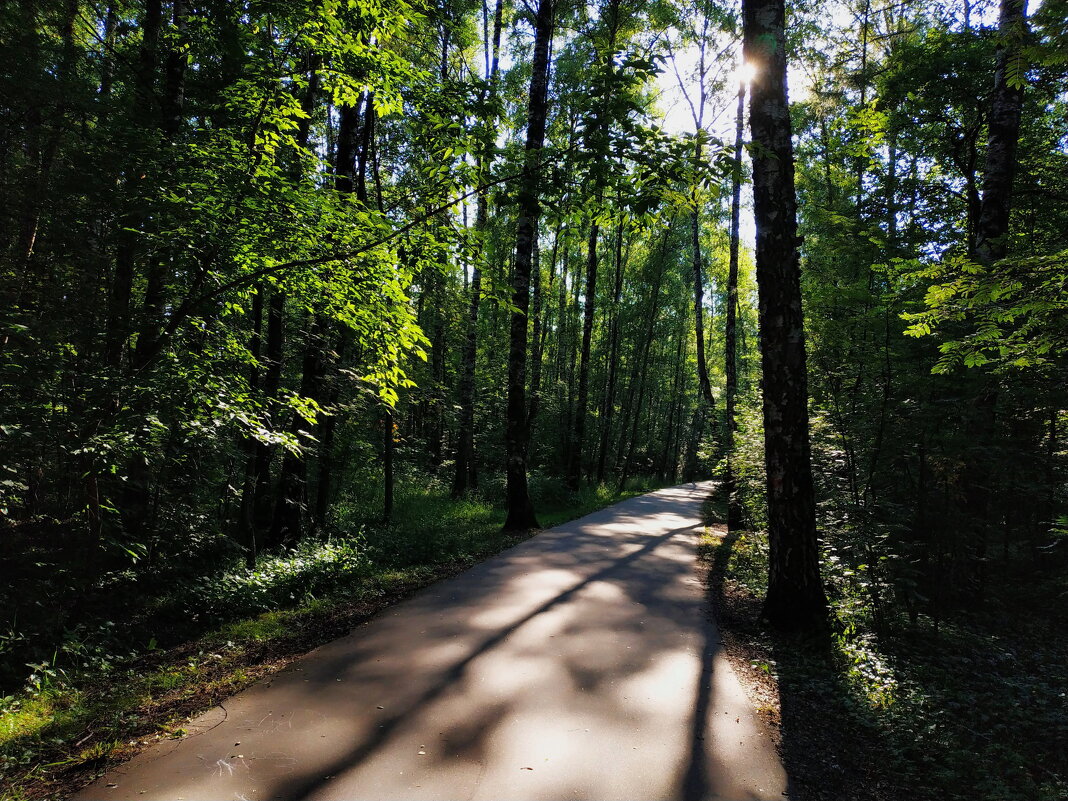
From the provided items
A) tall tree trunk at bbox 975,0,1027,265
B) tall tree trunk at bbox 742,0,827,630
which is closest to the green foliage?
tall tree trunk at bbox 742,0,827,630

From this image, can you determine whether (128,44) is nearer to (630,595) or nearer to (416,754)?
(416,754)

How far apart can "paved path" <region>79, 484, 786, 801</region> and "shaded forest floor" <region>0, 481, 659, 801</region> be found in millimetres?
287

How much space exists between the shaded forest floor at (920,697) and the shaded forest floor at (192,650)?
13.8 feet

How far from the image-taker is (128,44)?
25.6ft

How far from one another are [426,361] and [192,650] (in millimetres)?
3722

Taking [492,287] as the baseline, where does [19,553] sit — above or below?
below

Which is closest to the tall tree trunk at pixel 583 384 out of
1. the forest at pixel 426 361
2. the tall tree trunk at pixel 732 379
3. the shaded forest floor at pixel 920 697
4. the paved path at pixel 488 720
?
the tall tree trunk at pixel 732 379

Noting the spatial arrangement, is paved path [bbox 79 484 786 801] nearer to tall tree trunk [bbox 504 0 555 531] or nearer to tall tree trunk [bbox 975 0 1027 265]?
tall tree trunk [bbox 504 0 555 531]

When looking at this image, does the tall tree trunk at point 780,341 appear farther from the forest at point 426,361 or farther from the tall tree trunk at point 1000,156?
the tall tree trunk at point 1000,156

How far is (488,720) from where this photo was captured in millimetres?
3633

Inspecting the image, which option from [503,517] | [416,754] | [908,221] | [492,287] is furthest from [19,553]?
[908,221]

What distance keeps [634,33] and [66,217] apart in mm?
18005

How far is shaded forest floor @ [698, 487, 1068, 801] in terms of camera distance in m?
3.28

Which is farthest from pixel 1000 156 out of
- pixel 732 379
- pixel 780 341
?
pixel 732 379
